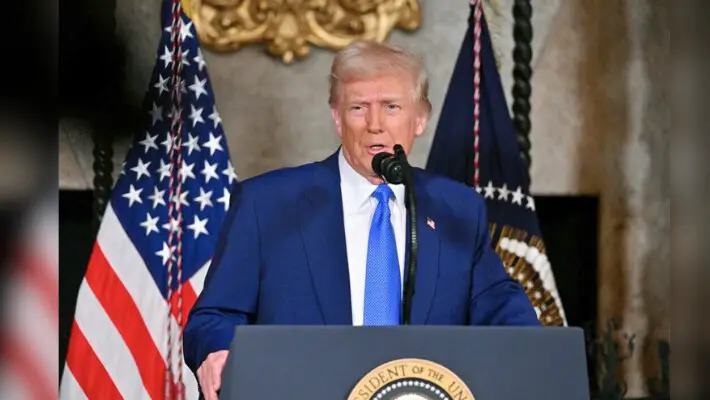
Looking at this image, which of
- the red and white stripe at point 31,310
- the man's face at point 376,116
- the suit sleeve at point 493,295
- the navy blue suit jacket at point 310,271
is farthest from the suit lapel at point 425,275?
the red and white stripe at point 31,310

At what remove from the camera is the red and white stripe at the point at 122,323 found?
12.7ft

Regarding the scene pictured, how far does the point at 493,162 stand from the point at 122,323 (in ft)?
4.44

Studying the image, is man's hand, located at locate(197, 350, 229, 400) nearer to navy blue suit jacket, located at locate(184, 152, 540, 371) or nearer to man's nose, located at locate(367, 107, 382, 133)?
navy blue suit jacket, located at locate(184, 152, 540, 371)

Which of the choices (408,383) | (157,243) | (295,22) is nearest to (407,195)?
(408,383)

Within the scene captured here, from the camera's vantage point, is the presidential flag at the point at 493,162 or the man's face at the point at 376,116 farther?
the presidential flag at the point at 493,162

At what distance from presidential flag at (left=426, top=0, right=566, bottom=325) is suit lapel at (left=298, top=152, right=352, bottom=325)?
4.56 feet

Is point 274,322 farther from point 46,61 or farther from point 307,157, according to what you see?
point 307,157

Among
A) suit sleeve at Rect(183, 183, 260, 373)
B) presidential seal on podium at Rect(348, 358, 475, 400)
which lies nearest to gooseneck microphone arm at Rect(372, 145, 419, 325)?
presidential seal on podium at Rect(348, 358, 475, 400)

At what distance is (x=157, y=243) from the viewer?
392 centimetres

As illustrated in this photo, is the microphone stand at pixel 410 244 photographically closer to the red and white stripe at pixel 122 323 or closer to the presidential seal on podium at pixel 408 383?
the presidential seal on podium at pixel 408 383

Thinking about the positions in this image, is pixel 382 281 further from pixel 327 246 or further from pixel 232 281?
pixel 232 281

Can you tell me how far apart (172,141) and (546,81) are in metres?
1.47

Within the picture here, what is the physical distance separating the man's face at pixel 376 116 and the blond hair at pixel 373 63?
0.05ft

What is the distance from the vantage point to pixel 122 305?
3.88m
